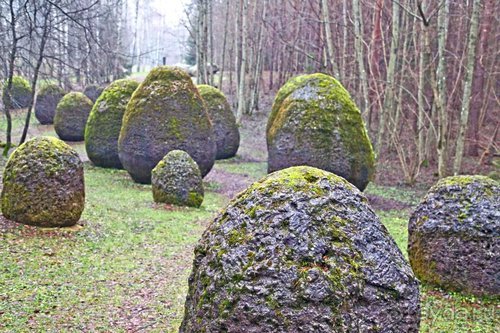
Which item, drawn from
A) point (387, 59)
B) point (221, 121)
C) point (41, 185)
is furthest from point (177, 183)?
point (387, 59)

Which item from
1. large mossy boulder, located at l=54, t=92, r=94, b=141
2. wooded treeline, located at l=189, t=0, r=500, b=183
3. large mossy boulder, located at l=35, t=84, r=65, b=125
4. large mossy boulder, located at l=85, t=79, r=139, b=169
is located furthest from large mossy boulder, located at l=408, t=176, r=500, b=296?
large mossy boulder, located at l=35, t=84, r=65, b=125

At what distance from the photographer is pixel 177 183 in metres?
10.9

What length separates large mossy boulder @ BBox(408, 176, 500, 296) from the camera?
5824 mm

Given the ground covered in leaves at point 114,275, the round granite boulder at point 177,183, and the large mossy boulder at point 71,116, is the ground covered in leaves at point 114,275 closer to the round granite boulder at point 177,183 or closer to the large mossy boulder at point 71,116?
the round granite boulder at point 177,183

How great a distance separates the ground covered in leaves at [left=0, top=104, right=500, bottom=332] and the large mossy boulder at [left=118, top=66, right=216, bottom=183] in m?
2.29

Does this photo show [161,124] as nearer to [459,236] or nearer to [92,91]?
[459,236]

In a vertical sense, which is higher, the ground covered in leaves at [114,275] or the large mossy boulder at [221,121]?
the large mossy boulder at [221,121]

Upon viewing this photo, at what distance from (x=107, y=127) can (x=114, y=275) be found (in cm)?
908

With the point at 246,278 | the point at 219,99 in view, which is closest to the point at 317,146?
the point at 219,99

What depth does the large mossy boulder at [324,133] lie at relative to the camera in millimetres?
11586

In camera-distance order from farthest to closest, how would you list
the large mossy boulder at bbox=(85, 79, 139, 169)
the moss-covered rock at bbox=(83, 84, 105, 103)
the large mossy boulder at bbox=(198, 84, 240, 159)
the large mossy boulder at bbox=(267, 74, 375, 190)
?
the moss-covered rock at bbox=(83, 84, 105, 103)
the large mossy boulder at bbox=(198, 84, 240, 159)
the large mossy boulder at bbox=(85, 79, 139, 169)
the large mossy boulder at bbox=(267, 74, 375, 190)

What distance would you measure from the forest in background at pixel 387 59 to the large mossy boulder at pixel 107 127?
3.57ft

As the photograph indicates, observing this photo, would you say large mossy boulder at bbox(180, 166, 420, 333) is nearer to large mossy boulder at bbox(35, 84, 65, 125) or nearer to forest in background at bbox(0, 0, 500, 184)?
forest in background at bbox(0, 0, 500, 184)

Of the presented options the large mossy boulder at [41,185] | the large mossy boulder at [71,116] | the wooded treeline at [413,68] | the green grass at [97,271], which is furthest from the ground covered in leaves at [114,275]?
the large mossy boulder at [71,116]
